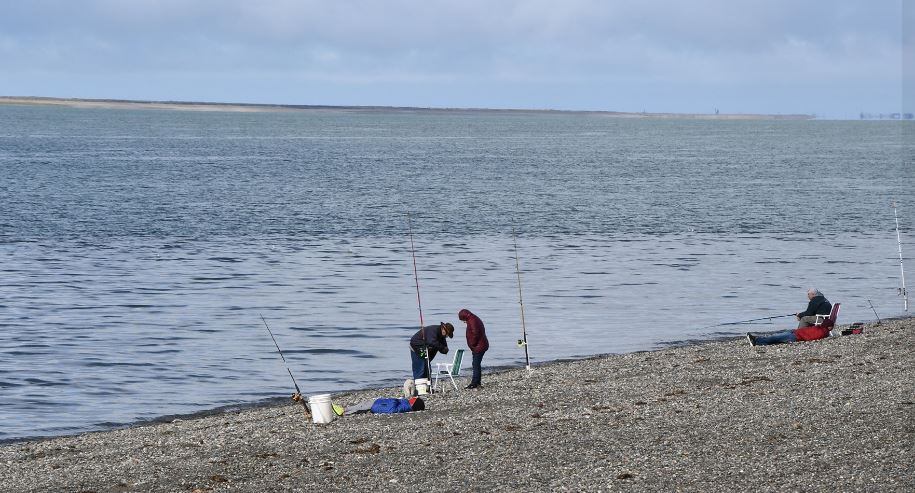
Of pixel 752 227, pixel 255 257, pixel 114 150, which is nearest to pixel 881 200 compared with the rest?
pixel 752 227

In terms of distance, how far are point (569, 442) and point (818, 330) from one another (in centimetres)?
925

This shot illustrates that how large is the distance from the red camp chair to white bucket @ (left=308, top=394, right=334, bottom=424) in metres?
9.51

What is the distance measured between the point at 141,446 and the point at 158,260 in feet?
76.3

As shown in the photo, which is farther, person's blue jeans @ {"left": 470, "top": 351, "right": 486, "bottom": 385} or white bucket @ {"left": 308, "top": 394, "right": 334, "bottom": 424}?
person's blue jeans @ {"left": 470, "top": 351, "right": 486, "bottom": 385}

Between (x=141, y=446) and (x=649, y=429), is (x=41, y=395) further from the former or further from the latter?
(x=649, y=429)

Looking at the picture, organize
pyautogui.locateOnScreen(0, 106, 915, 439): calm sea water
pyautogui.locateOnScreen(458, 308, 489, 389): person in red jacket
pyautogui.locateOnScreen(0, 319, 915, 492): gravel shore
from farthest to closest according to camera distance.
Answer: pyautogui.locateOnScreen(0, 106, 915, 439): calm sea water, pyautogui.locateOnScreen(458, 308, 489, 389): person in red jacket, pyautogui.locateOnScreen(0, 319, 915, 492): gravel shore

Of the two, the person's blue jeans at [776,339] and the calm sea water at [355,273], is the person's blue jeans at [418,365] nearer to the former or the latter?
the calm sea water at [355,273]

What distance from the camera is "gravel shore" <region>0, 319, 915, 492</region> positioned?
1243 centimetres

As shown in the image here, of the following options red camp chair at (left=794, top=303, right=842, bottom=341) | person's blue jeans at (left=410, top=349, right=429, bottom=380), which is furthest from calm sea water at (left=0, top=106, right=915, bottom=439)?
red camp chair at (left=794, top=303, right=842, bottom=341)

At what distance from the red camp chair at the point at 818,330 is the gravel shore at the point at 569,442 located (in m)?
2.24

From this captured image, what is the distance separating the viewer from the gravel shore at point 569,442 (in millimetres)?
12430

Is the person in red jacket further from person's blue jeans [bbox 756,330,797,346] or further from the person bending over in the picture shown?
person's blue jeans [bbox 756,330,797,346]

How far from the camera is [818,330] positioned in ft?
71.7

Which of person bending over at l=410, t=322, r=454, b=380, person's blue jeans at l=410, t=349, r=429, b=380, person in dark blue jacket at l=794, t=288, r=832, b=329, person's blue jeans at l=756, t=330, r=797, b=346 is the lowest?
person's blue jeans at l=756, t=330, r=797, b=346
